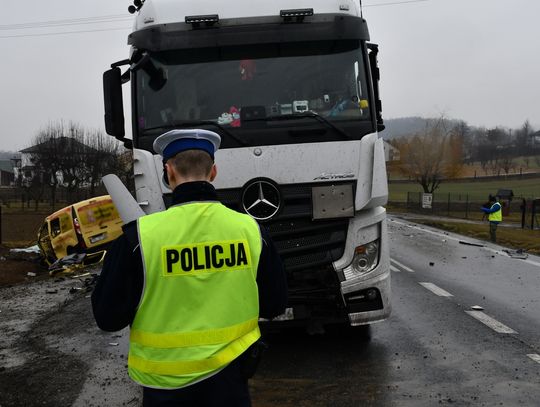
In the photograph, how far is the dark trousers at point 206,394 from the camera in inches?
81.4

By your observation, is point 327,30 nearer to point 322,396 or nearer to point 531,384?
point 322,396

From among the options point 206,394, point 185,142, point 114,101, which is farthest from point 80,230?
point 206,394

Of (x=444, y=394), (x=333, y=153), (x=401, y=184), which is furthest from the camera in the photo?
(x=401, y=184)

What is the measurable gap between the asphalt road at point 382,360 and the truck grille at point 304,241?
2.60 feet

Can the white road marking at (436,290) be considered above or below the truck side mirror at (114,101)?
below

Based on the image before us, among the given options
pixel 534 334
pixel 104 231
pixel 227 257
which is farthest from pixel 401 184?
pixel 227 257

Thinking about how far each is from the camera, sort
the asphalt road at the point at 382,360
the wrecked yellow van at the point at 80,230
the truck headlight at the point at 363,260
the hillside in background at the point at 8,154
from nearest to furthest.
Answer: the asphalt road at the point at 382,360 → the truck headlight at the point at 363,260 → the wrecked yellow van at the point at 80,230 → the hillside in background at the point at 8,154

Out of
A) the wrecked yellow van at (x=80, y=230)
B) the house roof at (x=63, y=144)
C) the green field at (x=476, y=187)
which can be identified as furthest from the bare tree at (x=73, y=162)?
the green field at (x=476, y=187)

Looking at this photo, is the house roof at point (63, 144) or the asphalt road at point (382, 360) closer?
the asphalt road at point (382, 360)

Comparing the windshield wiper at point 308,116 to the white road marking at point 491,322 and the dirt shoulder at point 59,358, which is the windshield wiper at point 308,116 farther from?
the white road marking at point 491,322

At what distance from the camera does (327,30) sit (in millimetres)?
5023

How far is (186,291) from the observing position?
6.88 ft

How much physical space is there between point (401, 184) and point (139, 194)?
63.9m

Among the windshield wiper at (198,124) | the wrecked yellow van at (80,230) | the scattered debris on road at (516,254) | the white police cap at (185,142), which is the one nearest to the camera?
the white police cap at (185,142)
